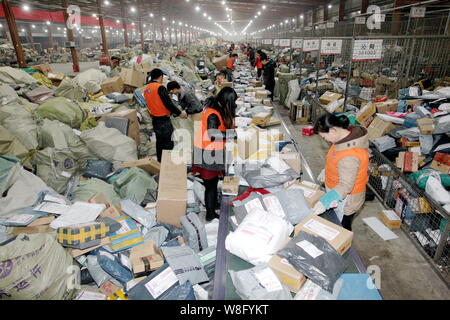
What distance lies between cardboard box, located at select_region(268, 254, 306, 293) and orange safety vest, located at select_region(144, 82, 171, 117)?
336 centimetres

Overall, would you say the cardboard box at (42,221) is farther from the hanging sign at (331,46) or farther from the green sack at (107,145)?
the hanging sign at (331,46)

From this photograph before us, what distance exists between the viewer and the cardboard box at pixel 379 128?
4.13 metres

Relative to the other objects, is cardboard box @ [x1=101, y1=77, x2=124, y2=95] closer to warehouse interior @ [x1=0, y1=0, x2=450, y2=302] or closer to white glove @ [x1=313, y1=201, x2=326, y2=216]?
warehouse interior @ [x1=0, y1=0, x2=450, y2=302]

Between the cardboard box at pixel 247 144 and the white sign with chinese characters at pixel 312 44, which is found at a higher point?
the white sign with chinese characters at pixel 312 44

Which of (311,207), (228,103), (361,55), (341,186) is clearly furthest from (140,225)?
(361,55)

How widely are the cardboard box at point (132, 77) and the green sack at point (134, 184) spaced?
12.4 feet

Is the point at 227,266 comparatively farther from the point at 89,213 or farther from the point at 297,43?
the point at 297,43

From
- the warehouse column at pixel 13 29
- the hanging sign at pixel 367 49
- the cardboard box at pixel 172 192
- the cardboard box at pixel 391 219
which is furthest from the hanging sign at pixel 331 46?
the warehouse column at pixel 13 29

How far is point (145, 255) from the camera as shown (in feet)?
8.18

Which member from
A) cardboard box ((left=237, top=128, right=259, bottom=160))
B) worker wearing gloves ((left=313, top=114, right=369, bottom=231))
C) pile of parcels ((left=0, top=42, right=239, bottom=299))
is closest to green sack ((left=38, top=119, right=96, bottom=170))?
pile of parcels ((left=0, top=42, right=239, bottom=299))

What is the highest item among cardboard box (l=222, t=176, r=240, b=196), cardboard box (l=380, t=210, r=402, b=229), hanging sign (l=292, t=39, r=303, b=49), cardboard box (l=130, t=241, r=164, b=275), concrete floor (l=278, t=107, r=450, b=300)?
hanging sign (l=292, t=39, r=303, b=49)

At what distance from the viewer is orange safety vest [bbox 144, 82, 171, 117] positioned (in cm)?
425
